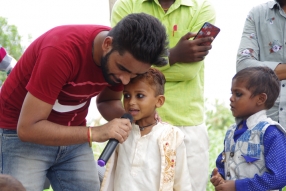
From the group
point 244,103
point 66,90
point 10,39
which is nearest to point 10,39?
point 10,39

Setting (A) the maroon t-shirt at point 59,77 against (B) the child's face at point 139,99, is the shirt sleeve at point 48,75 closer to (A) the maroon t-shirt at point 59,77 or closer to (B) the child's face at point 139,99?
(A) the maroon t-shirt at point 59,77

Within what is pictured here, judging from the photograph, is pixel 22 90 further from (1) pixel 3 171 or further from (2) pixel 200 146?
(2) pixel 200 146

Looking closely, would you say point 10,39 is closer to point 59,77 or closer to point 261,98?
point 59,77

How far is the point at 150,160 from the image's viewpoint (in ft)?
11.1

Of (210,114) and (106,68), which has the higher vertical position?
(106,68)

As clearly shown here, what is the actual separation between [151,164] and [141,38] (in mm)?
820

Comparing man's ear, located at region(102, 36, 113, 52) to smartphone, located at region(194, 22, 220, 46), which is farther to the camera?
smartphone, located at region(194, 22, 220, 46)

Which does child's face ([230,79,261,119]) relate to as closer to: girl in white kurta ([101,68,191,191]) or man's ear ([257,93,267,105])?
man's ear ([257,93,267,105])

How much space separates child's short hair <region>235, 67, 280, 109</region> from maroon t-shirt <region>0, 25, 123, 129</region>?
809 millimetres

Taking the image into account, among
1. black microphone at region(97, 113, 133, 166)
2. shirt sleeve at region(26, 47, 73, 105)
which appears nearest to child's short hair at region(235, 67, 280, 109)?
black microphone at region(97, 113, 133, 166)

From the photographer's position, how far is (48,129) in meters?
3.09

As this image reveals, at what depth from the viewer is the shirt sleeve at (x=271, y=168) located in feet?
11.0

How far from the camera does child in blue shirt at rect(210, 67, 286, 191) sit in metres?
3.36

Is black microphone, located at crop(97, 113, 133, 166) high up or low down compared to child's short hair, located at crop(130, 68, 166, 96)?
down
